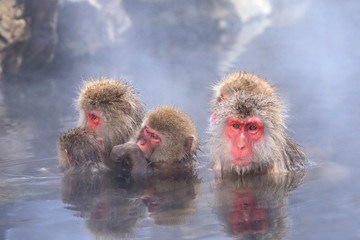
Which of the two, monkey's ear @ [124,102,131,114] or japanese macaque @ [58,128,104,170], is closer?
japanese macaque @ [58,128,104,170]

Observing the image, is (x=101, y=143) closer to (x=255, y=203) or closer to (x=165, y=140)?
(x=165, y=140)

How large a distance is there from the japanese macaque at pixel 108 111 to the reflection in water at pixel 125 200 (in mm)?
455

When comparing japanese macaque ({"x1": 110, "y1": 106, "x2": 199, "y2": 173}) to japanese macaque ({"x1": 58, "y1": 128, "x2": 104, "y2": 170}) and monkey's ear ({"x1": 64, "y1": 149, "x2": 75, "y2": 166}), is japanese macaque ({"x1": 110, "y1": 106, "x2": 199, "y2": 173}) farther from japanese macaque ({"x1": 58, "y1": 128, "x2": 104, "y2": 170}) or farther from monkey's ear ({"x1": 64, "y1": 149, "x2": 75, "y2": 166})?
monkey's ear ({"x1": 64, "y1": 149, "x2": 75, "y2": 166})

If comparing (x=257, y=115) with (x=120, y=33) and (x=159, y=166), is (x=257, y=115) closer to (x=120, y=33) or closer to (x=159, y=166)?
(x=159, y=166)

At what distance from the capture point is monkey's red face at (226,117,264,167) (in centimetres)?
489

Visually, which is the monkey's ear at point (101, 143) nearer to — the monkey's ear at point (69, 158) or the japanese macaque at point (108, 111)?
the japanese macaque at point (108, 111)

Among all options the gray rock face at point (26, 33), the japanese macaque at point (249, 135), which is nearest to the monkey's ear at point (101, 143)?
the japanese macaque at point (249, 135)

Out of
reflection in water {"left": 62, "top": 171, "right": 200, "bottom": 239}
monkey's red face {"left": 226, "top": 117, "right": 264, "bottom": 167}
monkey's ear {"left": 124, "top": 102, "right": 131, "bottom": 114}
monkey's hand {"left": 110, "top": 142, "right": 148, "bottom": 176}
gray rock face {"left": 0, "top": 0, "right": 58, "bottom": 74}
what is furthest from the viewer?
gray rock face {"left": 0, "top": 0, "right": 58, "bottom": 74}

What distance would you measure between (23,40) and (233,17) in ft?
33.9

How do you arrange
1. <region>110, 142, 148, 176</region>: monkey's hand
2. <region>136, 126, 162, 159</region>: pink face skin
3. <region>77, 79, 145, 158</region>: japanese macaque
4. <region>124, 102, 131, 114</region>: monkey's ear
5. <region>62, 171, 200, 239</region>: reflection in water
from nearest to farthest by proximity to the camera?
<region>62, 171, 200, 239</region>: reflection in water, <region>110, 142, 148, 176</region>: monkey's hand, <region>136, 126, 162, 159</region>: pink face skin, <region>77, 79, 145, 158</region>: japanese macaque, <region>124, 102, 131, 114</region>: monkey's ear

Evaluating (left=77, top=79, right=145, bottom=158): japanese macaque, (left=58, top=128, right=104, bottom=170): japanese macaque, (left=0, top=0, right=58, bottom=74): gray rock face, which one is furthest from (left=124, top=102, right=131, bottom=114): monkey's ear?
(left=0, top=0, right=58, bottom=74): gray rock face

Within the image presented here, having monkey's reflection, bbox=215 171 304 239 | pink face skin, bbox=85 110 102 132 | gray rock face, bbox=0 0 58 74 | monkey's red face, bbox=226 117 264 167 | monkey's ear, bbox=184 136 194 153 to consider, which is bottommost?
monkey's reflection, bbox=215 171 304 239

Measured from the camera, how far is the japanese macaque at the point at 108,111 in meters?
5.80

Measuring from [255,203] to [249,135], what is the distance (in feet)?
2.33
